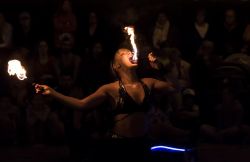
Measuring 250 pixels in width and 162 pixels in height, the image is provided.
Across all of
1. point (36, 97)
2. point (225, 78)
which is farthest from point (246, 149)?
point (36, 97)

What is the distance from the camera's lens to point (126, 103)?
17.5 feet

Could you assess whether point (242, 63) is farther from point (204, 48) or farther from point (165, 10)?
point (165, 10)

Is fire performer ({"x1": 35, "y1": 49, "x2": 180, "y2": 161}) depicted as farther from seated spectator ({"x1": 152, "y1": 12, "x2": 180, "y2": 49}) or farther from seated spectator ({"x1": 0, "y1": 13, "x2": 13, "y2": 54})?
seated spectator ({"x1": 0, "y1": 13, "x2": 13, "y2": 54})

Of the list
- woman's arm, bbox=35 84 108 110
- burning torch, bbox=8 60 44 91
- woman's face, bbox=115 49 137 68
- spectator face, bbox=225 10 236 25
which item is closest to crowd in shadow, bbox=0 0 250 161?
spectator face, bbox=225 10 236 25

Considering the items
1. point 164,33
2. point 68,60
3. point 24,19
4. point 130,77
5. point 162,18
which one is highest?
point 24,19

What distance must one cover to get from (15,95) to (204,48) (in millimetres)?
3105

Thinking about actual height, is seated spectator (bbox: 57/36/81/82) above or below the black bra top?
above

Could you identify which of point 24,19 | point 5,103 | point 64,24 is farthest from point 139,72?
point 24,19

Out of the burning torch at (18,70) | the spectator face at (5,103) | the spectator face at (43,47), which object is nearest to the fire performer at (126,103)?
the burning torch at (18,70)

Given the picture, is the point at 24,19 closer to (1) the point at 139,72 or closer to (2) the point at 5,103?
(2) the point at 5,103

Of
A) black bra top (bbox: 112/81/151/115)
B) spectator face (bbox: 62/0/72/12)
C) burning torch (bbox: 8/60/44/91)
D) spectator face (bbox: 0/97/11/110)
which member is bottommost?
black bra top (bbox: 112/81/151/115)

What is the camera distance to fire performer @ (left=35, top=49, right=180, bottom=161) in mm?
5191

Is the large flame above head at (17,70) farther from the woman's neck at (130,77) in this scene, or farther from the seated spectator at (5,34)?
the seated spectator at (5,34)

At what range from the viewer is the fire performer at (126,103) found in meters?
5.19
